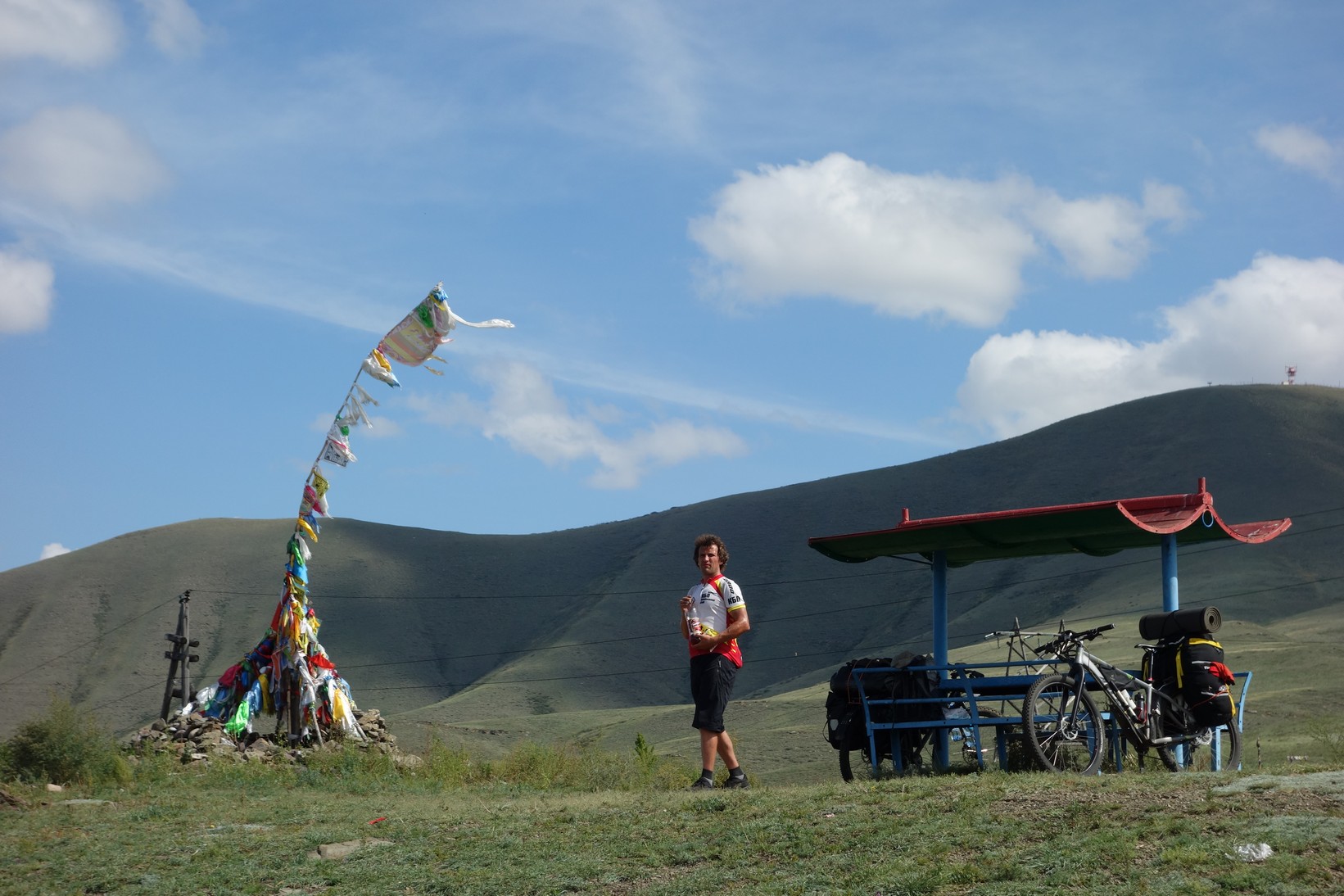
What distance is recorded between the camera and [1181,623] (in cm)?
1020

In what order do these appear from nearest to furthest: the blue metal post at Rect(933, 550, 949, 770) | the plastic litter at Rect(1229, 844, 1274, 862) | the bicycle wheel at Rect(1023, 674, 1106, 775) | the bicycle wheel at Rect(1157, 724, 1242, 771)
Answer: the plastic litter at Rect(1229, 844, 1274, 862), the bicycle wheel at Rect(1023, 674, 1106, 775), the bicycle wheel at Rect(1157, 724, 1242, 771), the blue metal post at Rect(933, 550, 949, 770)

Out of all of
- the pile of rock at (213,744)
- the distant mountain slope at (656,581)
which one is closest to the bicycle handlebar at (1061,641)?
the pile of rock at (213,744)

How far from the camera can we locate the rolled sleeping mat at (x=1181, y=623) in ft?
33.2

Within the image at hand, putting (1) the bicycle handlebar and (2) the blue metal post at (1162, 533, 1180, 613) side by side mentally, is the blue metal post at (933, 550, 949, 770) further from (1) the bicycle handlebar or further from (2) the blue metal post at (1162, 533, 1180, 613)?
(1) the bicycle handlebar

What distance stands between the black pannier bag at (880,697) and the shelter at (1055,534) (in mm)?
827

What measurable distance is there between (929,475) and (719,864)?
105 m

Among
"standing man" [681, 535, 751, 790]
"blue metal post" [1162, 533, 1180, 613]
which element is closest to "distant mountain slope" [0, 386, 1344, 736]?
"blue metal post" [1162, 533, 1180, 613]

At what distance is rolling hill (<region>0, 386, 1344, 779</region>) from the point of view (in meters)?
78.7

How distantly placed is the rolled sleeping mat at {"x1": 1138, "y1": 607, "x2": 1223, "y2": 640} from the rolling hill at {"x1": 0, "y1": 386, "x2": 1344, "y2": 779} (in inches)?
2175

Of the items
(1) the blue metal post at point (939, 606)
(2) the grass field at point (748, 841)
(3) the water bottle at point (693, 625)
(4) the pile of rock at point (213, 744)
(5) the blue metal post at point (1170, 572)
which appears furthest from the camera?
(4) the pile of rock at point (213, 744)

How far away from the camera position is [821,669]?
7650cm

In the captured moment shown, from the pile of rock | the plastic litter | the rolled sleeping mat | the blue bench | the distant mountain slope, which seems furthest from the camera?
the distant mountain slope

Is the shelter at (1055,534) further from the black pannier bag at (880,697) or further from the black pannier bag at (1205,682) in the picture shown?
the black pannier bag at (1205,682)

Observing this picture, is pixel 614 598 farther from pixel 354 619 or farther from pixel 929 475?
pixel 929 475
